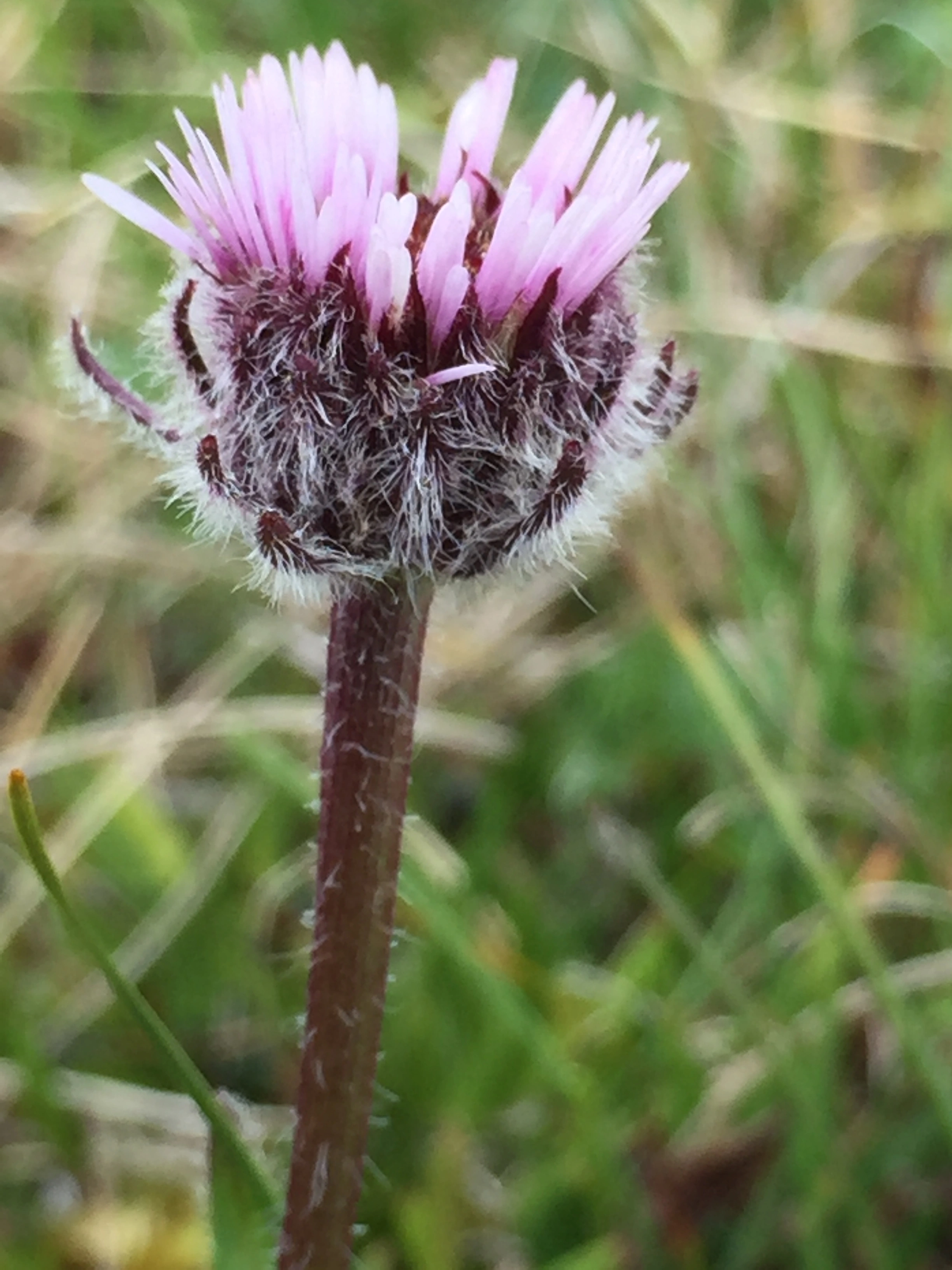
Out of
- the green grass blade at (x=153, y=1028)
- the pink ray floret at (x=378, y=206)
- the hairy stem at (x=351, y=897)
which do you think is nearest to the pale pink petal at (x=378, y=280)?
the pink ray floret at (x=378, y=206)

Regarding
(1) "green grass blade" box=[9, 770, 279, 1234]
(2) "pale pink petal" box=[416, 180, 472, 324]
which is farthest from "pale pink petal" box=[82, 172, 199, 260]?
(1) "green grass blade" box=[9, 770, 279, 1234]

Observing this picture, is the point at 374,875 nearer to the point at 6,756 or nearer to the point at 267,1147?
the point at 267,1147

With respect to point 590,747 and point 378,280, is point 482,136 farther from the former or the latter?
point 590,747

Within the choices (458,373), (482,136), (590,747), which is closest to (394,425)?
(458,373)

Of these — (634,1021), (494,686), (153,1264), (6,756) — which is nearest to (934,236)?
(494,686)

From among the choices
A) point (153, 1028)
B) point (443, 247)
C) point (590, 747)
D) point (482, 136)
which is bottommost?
point (153, 1028)
